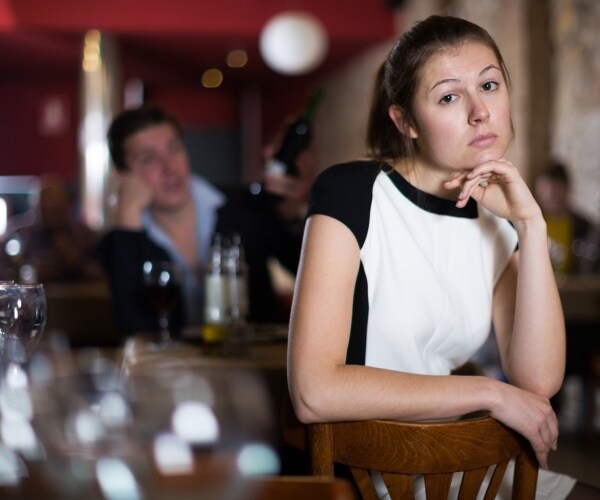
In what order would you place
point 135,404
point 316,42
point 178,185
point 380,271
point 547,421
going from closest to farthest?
point 547,421 → point 380,271 → point 135,404 → point 178,185 → point 316,42

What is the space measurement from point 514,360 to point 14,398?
2.56ft

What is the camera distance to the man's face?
105 inches

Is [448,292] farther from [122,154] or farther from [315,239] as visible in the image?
[122,154]

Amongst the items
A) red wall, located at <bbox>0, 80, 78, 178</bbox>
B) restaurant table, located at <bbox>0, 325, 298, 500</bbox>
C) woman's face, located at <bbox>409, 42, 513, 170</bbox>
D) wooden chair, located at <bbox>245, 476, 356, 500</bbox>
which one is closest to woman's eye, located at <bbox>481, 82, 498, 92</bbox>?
woman's face, located at <bbox>409, 42, 513, 170</bbox>

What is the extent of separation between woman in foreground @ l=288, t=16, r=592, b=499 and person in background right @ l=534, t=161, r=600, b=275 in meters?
2.27

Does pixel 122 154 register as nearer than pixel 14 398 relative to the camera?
No

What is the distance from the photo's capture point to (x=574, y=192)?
569 centimetres

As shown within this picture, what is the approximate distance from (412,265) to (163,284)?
86cm

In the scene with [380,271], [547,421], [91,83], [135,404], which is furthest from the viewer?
[91,83]

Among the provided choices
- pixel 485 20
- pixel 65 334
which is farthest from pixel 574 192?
pixel 65 334

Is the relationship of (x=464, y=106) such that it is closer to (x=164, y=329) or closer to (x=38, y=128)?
(x=164, y=329)

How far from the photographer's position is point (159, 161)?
8.77 ft

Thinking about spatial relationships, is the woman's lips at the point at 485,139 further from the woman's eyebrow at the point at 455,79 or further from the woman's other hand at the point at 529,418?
the woman's other hand at the point at 529,418

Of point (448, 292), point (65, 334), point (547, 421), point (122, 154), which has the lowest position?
point (65, 334)
